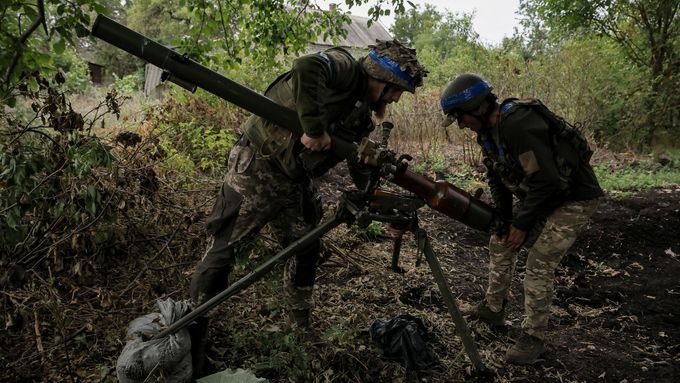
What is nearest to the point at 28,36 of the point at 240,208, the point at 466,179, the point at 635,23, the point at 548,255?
the point at 240,208

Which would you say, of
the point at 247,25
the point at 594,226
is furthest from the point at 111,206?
the point at 594,226

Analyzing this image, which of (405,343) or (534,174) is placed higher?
(534,174)

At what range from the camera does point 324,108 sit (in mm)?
2477

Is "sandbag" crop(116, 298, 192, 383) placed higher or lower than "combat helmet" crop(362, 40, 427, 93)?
lower

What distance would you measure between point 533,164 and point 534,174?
68 millimetres

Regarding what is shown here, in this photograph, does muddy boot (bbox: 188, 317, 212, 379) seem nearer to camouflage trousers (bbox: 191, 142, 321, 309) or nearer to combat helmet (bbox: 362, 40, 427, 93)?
camouflage trousers (bbox: 191, 142, 321, 309)

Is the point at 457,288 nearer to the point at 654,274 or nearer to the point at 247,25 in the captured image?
the point at 654,274

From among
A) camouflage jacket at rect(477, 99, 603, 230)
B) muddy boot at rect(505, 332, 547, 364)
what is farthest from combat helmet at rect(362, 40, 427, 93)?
muddy boot at rect(505, 332, 547, 364)

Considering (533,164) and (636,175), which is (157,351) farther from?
(636,175)

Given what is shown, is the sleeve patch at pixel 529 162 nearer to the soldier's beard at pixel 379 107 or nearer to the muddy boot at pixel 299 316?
the soldier's beard at pixel 379 107

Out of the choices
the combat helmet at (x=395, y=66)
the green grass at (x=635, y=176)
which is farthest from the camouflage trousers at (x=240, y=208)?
the green grass at (x=635, y=176)

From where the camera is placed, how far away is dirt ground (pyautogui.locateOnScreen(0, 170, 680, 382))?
2.62 metres

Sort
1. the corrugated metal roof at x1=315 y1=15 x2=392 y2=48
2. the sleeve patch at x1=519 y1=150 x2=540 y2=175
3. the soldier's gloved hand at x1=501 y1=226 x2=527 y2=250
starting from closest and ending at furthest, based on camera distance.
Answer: the sleeve patch at x1=519 y1=150 x2=540 y2=175
the soldier's gloved hand at x1=501 y1=226 x2=527 y2=250
the corrugated metal roof at x1=315 y1=15 x2=392 y2=48

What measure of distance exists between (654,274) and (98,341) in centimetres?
522
